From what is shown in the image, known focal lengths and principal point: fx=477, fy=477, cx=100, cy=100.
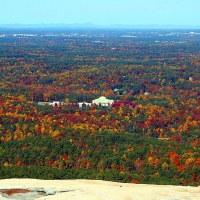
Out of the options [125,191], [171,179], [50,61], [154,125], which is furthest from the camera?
[50,61]

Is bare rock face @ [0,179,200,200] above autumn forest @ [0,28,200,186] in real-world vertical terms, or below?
above

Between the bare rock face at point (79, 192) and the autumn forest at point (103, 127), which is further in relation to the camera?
the autumn forest at point (103, 127)

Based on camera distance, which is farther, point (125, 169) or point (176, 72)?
point (176, 72)

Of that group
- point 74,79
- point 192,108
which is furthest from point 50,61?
point 192,108

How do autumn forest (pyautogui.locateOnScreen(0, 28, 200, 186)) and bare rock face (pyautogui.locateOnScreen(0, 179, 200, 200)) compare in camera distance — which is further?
autumn forest (pyautogui.locateOnScreen(0, 28, 200, 186))

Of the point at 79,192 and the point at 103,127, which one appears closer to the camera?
the point at 79,192

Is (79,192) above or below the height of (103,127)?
above

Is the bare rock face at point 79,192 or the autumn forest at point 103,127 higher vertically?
the bare rock face at point 79,192

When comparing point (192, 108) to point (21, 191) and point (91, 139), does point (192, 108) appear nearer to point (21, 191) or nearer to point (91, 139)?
point (91, 139)
